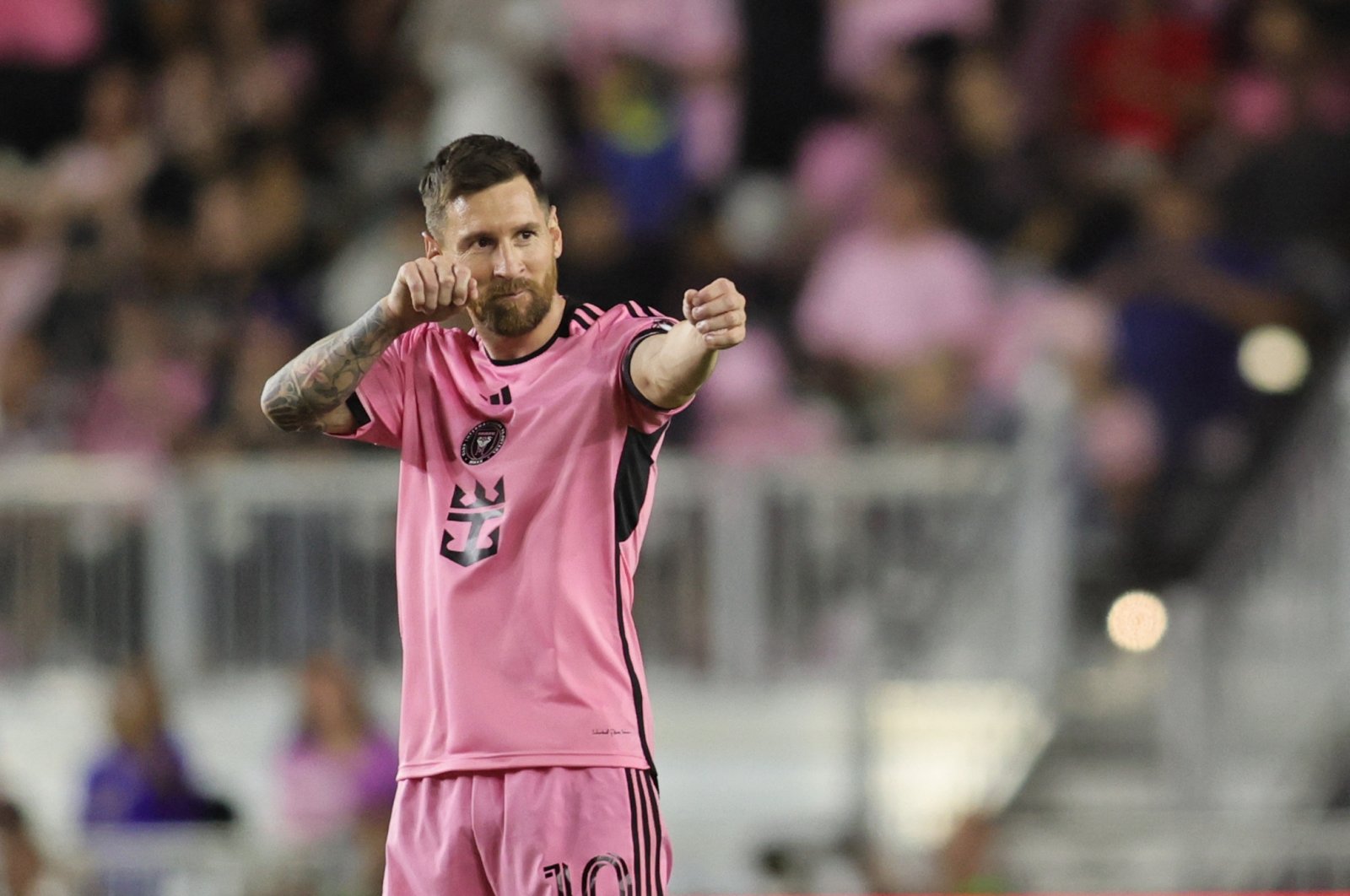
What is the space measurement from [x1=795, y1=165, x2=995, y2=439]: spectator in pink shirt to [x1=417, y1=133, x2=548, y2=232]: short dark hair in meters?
5.38

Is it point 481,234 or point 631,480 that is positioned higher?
point 481,234

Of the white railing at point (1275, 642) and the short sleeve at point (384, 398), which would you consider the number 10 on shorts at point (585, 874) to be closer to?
the short sleeve at point (384, 398)

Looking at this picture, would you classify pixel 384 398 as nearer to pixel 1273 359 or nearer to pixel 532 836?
pixel 532 836

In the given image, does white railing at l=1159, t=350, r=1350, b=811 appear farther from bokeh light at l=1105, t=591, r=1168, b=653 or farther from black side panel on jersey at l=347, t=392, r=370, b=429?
black side panel on jersey at l=347, t=392, r=370, b=429

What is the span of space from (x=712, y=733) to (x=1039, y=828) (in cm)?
152

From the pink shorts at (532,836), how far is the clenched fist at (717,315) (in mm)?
757

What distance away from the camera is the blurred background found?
8188mm

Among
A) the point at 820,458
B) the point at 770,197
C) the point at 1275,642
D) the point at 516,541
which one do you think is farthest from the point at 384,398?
the point at 770,197

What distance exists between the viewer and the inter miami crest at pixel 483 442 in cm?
390

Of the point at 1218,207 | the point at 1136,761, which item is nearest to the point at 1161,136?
the point at 1218,207

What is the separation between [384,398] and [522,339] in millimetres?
269

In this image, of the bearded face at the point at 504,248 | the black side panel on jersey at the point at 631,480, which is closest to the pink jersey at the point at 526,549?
the black side panel on jersey at the point at 631,480

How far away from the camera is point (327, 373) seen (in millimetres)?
3879

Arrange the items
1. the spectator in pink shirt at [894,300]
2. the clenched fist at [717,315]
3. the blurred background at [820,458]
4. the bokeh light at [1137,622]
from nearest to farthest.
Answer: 1. the clenched fist at [717,315]
2. the blurred background at [820,458]
3. the bokeh light at [1137,622]
4. the spectator in pink shirt at [894,300]
